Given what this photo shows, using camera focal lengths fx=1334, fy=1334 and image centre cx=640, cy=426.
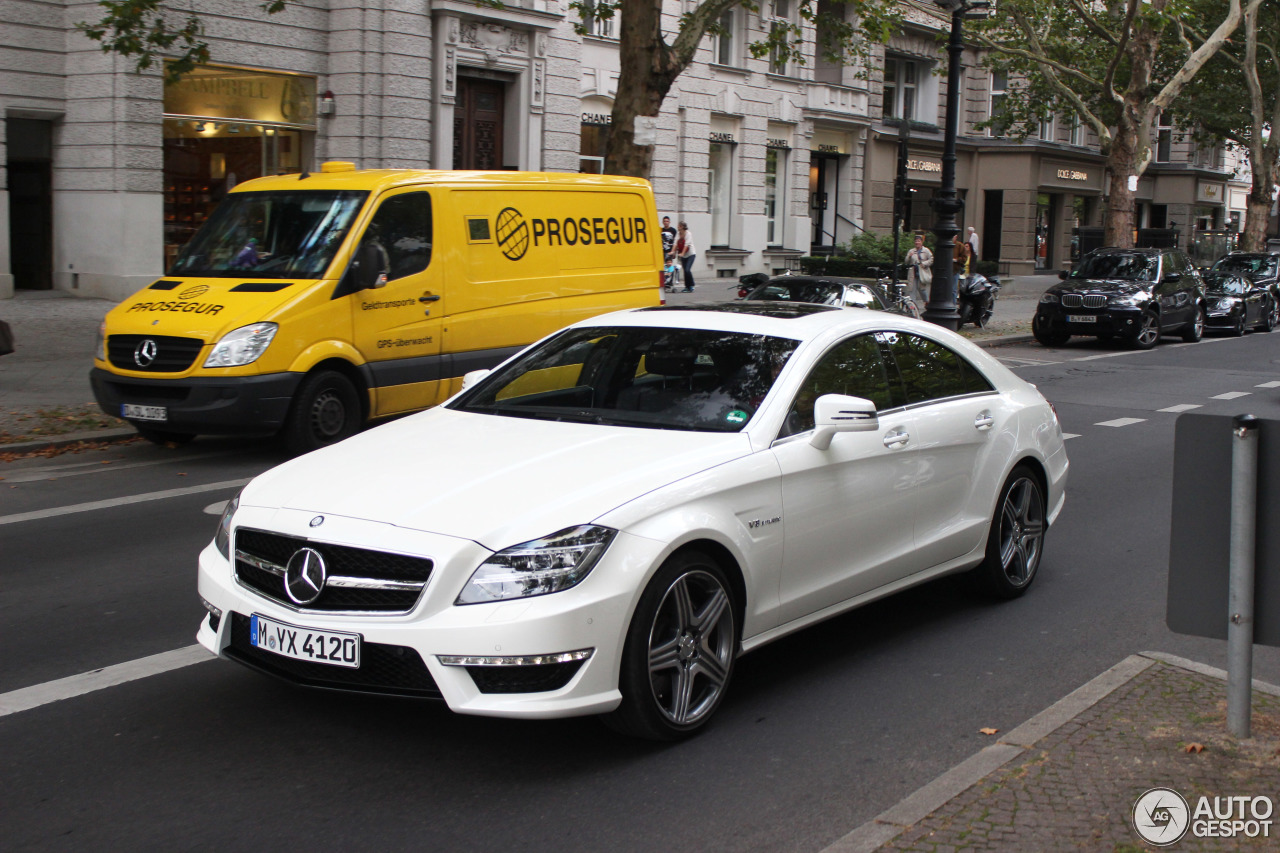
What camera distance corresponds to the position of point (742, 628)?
16.0ft

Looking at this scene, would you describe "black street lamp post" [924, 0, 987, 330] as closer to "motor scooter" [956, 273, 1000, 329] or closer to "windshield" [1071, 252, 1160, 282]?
"motor scooter" [956, 273, 1000, 329]

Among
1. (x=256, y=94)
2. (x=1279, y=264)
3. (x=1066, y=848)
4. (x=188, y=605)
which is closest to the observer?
(x=1066, y=848)

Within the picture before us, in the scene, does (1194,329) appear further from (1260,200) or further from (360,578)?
(360,578)

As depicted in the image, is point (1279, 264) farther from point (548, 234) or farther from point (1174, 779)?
point (1174, 779)

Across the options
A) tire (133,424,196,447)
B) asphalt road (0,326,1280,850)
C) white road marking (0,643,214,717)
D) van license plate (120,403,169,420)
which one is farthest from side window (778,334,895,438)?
tire (133,424,196,447)

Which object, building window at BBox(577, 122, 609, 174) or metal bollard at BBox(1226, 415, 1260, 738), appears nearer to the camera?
metal bollard at BBox(1226, 415, 1260, 738)

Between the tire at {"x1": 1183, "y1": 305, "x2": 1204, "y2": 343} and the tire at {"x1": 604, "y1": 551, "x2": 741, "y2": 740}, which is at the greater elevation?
the tire at {"x1": 1183, "y1": 305, "x2": 1204, "y2": 343}

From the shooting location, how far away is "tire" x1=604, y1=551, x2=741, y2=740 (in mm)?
4375

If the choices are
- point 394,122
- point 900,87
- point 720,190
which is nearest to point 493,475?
point 394,122

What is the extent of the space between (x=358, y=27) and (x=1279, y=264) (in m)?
21.8

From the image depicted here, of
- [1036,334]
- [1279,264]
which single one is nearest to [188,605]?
[1036,334]

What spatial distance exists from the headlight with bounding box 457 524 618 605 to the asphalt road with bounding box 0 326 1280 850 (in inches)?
17.8

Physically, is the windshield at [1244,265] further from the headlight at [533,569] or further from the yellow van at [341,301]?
the headlight at [533,569]

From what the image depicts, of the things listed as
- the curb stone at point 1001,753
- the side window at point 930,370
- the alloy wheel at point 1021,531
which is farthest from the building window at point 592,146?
the curb stone at point 1001,753
